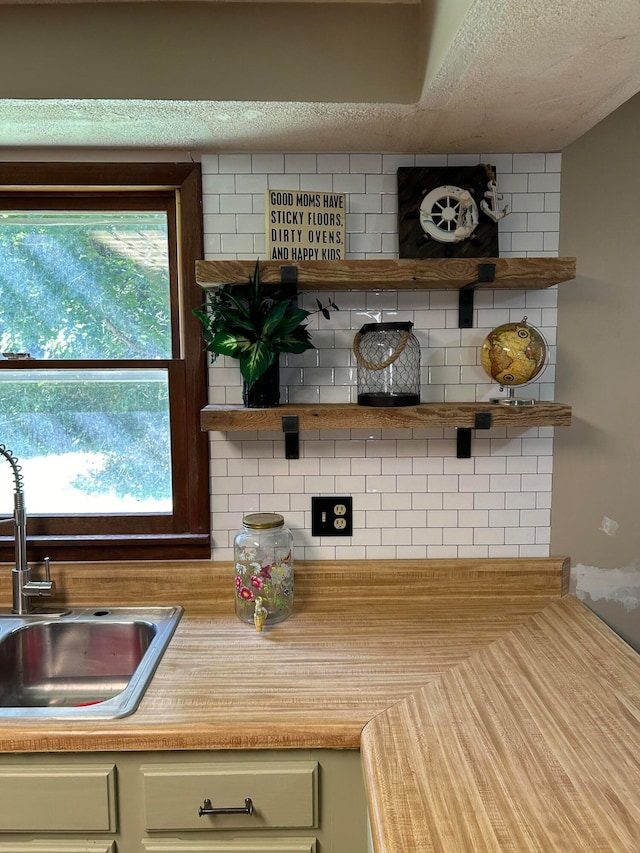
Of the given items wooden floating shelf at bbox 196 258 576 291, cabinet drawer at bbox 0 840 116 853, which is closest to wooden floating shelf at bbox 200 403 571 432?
wooden floating shelf at bbox 196 258 576 291

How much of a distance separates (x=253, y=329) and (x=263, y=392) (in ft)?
0.59

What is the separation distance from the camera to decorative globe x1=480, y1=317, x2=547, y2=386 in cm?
177

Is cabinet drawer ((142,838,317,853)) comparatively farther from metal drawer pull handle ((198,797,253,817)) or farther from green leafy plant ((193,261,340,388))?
green leafy plant ((193,261,340,388))

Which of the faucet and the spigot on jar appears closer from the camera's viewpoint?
the spigot on jar

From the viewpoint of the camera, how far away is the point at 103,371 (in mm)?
1977

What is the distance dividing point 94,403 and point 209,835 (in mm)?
1194

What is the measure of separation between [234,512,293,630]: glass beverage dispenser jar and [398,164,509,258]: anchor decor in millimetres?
847

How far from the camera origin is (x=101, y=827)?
1.35m

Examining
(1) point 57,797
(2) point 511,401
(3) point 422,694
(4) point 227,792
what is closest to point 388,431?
(2) point 511,401

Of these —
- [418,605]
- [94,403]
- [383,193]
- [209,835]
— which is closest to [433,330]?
[383,193]

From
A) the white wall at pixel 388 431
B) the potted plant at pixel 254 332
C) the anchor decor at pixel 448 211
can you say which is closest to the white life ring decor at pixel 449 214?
the anchor decor at pixel 448 211

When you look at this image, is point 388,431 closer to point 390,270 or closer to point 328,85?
point 390,270

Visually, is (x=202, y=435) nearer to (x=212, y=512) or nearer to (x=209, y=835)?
(x=212, y=512)

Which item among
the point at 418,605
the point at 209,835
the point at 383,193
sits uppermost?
the point at 383,193
